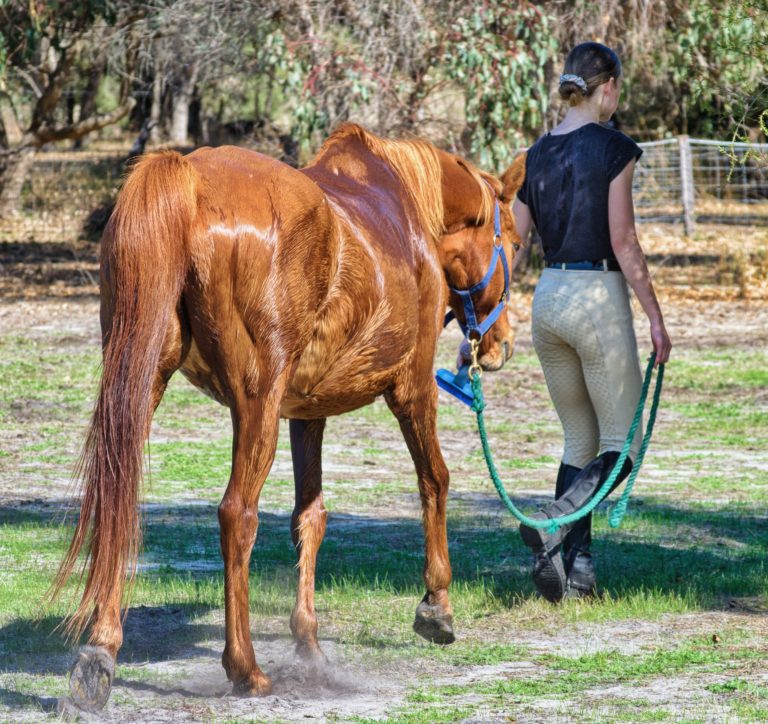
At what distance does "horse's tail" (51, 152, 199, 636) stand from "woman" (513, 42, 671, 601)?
2.09m

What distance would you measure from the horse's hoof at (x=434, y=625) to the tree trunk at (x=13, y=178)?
20304mm

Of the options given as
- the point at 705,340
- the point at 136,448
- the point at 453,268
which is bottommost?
the point at 705,340

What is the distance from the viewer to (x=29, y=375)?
1269cm

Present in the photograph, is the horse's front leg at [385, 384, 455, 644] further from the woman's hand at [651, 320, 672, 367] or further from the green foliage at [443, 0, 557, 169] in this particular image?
the green foliage at [443, 0, 557, 169]

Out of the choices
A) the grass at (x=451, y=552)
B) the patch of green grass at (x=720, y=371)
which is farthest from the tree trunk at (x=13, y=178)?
the patch of green grass at (x=720, y=371)

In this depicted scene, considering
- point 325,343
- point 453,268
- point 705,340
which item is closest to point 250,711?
point 325,343

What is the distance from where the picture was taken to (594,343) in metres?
5.68

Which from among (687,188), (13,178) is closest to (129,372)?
(687,188)

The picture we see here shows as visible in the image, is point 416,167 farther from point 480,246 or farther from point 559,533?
point 559,533

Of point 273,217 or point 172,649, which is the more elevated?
point 273,217

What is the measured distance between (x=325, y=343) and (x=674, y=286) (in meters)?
15.2

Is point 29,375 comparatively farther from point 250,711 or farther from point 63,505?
point 250,711

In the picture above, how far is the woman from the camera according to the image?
5660 millimetres

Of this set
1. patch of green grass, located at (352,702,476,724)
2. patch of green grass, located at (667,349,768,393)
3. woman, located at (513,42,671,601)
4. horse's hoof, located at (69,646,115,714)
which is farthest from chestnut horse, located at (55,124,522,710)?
patch of green grass, located at (667,349,768,393)
